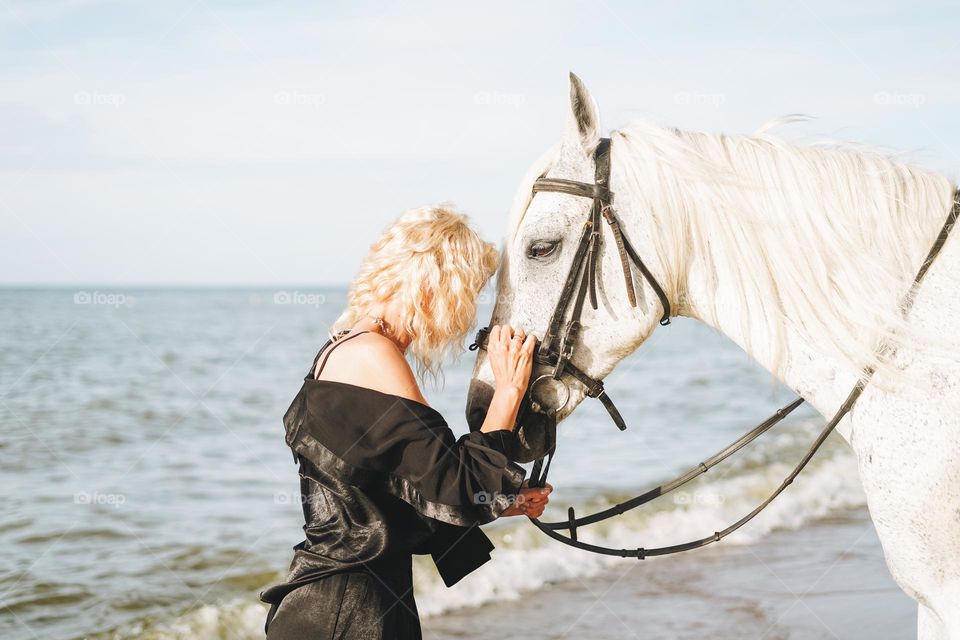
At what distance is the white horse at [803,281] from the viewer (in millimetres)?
2004

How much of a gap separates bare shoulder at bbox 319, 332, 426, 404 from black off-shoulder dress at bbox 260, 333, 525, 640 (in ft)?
0.12

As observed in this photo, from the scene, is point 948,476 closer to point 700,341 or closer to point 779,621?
point 779,621

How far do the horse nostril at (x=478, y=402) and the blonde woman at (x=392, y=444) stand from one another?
9 cm

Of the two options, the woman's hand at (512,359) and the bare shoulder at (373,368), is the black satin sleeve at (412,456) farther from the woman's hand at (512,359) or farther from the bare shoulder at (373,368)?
the woman's hand at (512,359)

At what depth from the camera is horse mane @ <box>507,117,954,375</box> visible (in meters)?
2.11

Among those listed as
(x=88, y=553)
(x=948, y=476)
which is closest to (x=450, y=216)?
(x=948, y=476)

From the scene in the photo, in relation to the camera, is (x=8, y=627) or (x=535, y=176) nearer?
(x=535, y=176)

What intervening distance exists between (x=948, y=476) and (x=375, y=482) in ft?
4.61

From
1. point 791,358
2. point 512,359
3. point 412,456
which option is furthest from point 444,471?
point 791,358

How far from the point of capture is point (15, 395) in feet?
39.0

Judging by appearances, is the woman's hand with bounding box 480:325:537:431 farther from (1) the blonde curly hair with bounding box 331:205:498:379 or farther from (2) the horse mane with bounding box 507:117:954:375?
(2) the horse mane with bounding box 507:117:954:375

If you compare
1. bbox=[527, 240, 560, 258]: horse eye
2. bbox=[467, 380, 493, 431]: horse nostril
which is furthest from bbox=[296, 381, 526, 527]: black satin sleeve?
bbox=[527, 240, 560, 258]: horse eye

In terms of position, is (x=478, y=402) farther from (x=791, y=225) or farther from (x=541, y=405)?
(x=791, y=225)

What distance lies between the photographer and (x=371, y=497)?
2260mm
